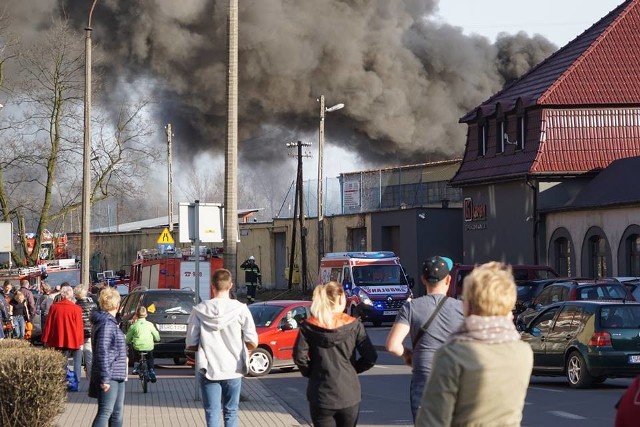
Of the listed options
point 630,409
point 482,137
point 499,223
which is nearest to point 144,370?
point 630,409

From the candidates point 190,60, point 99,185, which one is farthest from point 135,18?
point 99,185

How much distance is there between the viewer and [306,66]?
148 ft

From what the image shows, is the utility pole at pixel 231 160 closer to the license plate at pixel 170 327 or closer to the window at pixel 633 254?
the license plate at pixel 170 327

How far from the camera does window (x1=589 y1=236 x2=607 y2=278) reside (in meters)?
37.7

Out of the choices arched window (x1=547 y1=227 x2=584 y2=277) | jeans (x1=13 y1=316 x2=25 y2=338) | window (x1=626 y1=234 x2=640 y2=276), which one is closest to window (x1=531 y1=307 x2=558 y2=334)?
jeans (x1=13 y1=316 x2=25 y2=338)

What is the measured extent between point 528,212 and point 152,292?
20.7m

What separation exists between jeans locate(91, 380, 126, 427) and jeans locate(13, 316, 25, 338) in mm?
17518

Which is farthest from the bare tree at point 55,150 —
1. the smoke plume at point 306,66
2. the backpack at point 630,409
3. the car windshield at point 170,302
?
the backpack at point 630,409

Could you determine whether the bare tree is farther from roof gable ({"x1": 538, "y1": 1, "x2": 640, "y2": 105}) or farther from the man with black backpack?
the man with black backpack

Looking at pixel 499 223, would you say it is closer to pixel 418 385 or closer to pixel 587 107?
pixel 587 107

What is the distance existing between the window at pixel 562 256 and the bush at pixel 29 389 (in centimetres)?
3066

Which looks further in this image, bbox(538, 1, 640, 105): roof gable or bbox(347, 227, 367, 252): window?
bbox(347, 227, 367, 252): window

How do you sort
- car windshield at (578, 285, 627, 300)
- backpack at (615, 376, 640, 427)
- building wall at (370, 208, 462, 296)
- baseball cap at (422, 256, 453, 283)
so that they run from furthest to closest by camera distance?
building wall at (370, 208, 462, 296) → car windshield at (578, 285, 627, 300) → baseball cap at (422, 256, 453, 283) → backpack at (615, 376, 640, 427)

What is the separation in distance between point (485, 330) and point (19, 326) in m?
23.9
